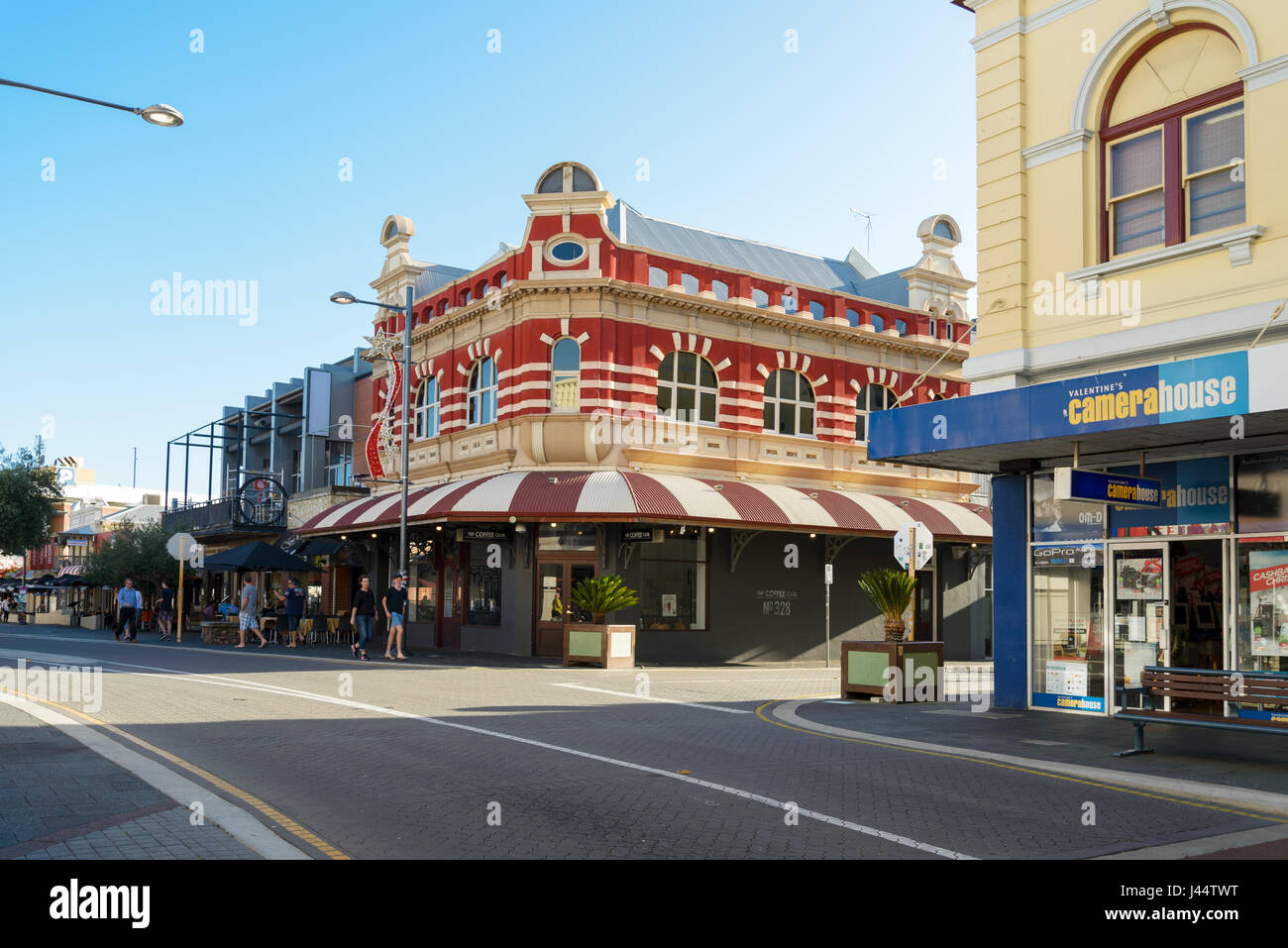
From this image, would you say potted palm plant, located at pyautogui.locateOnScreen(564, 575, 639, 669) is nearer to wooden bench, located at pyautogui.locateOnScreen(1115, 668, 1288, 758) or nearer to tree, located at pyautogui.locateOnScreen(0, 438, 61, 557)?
wooden bench, located at pyautogui.locateOnScreen(1115, 668, 1288, 758)

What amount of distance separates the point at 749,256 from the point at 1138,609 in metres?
21.8

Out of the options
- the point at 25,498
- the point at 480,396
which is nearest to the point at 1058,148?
the point at 480,396

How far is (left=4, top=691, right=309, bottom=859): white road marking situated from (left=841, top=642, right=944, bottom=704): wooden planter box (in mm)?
10301

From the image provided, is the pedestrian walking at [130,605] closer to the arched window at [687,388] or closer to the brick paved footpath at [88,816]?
the arched window at [687,388]

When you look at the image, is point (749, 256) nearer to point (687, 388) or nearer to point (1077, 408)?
point (687, 388)

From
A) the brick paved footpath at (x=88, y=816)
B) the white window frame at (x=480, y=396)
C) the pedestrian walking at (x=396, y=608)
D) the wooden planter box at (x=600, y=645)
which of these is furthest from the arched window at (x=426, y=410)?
the brick paved footpath at (x=88, y=816)

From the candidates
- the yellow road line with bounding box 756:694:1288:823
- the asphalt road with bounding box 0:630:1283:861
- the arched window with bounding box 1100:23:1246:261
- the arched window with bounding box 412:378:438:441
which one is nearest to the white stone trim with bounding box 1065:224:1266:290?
the arched window with bounding box 1100:23:1246:261

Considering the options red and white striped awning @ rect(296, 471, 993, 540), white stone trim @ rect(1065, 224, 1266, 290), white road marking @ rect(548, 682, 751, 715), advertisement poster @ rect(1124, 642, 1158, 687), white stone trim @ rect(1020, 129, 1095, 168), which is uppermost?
white stone trim @ rect(1020, 129, 1095, 168)

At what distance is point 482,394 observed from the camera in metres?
30.3

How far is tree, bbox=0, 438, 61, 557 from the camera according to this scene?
51.0m

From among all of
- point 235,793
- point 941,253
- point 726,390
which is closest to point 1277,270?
point 235,793

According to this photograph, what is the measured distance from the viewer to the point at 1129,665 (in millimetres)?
14219

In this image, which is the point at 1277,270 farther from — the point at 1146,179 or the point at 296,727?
the point at 296,727

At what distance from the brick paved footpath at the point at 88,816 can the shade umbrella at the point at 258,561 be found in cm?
2294
